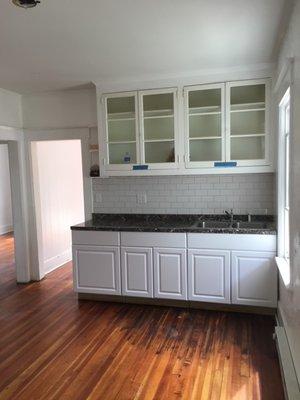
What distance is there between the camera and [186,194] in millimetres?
4129

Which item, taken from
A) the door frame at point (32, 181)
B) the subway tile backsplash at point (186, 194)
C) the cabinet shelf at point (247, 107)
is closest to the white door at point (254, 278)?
the subway tile backsplash at point (186, 194)

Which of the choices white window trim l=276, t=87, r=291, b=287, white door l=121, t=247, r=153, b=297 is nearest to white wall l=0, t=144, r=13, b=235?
white door l=121, t=247, r=153, b=297

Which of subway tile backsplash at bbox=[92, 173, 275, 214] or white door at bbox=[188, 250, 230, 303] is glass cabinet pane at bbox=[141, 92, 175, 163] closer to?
subway tile backsplash at bbox=[92, 173, 275, 214]

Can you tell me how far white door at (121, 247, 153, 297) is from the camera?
3717mm

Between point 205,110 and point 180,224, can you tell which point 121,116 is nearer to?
point 205,110

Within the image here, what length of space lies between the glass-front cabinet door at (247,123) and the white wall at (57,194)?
102 inches

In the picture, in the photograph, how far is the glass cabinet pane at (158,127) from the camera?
3.85 meters

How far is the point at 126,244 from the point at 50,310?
3.53 ft

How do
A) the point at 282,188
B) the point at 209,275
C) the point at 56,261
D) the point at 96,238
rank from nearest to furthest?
the point at 282,188
the point at 209,275
the point at 96,238
the point at 56,261

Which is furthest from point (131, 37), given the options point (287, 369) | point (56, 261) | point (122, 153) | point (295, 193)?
point (56, 261)

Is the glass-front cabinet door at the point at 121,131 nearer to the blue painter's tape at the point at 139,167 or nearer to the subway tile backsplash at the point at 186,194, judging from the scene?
the blue painter's tape at the point at 139,167

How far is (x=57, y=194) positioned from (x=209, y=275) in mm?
2904

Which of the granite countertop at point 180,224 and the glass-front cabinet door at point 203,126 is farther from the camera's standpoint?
the glass-front cabinet door at point 203,126

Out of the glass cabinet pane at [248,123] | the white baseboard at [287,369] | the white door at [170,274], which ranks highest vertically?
the glass cabinet pane at [248,123]
